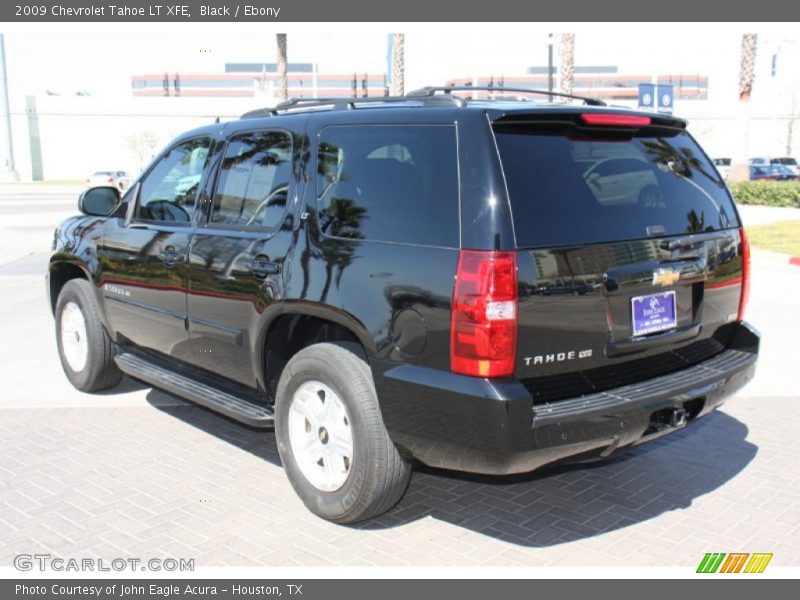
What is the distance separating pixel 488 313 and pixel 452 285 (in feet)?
0.65

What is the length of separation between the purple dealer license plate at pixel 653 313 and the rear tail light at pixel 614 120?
0.83m

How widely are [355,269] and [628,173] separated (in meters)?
1.41

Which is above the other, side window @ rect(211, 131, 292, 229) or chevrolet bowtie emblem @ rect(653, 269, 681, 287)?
side window @ rect(211, 131, 292, 229)

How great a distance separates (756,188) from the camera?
26.2 metres

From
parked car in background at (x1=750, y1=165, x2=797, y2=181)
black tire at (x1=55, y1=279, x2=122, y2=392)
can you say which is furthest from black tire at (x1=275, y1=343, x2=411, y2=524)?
parked car in background at (x1=750, y1=165, x2=797, y2=181)

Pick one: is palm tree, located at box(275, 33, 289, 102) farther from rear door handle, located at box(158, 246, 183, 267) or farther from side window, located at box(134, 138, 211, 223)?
rear door handle, located at box(158, 246, 183, 267)

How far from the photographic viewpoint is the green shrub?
25547 mm

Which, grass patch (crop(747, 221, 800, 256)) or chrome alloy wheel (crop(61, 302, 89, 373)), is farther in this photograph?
grass patch (crop(747, 221, 800, 256))

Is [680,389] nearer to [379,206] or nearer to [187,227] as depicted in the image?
[379,206]

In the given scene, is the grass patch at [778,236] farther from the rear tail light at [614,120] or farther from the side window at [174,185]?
the side window at [174,185]

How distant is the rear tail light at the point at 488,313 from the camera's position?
3.21 metres

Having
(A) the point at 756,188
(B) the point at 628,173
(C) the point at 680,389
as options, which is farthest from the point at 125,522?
(A) the point at 756,188

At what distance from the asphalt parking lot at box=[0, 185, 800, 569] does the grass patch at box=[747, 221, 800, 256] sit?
9.77m

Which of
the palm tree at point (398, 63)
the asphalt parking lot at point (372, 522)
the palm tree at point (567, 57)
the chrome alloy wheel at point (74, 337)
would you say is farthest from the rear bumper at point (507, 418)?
→ the palm tree at point (398, 63)
